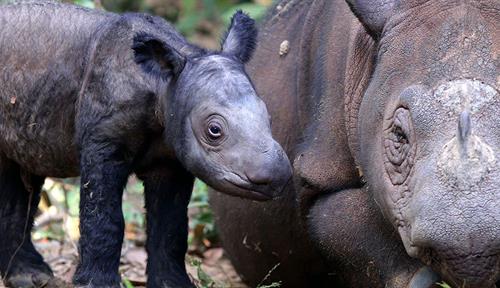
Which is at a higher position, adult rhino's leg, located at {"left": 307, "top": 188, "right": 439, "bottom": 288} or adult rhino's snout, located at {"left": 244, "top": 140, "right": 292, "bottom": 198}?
adult rhino's snout, located at {"left": 244, "top": 140, "right": 292, "bottom": 198}

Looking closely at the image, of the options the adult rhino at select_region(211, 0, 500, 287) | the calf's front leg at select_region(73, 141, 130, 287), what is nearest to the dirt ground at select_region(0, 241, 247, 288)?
the adult rhino at select_region(211, 0, 500, 287)

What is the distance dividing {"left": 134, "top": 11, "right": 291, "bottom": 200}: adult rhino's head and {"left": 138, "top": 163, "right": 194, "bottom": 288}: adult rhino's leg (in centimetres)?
48

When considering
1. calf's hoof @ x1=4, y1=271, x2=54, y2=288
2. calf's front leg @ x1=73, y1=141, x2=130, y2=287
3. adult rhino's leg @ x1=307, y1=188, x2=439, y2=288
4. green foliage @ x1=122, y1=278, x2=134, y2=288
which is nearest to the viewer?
calf's front leg @ x1=73, y1=141, x2=130, y2=287

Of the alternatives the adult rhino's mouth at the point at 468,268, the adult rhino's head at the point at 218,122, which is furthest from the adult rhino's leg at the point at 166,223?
the adult rhino's mouth at the point at 468,268

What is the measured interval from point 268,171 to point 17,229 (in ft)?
6.32

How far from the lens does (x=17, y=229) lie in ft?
22.2

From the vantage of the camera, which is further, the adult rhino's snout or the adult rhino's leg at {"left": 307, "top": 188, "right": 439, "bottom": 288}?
the adult rhino's leg at {"left": 307, "top": 188, "right": 439, "bottom": 288}

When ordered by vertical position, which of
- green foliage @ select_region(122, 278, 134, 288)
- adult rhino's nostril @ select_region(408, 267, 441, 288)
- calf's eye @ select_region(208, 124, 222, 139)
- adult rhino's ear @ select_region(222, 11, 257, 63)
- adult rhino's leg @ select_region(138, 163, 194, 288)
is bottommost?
adult rhino's nostril @ select_region(408, 267, 441, 288)

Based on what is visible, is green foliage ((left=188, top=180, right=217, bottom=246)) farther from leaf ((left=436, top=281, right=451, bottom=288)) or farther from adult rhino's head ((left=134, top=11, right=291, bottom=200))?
leaf ((left=436, top=281, right=451, bottom=288))

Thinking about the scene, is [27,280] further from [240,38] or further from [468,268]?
[468,268]

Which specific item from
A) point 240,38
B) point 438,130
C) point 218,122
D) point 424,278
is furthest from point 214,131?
point 424,278

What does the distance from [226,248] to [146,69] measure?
2.72 m

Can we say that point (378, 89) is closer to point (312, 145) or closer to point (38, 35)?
point (312, 145)

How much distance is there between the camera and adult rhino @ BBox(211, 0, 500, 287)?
498 centimetres
